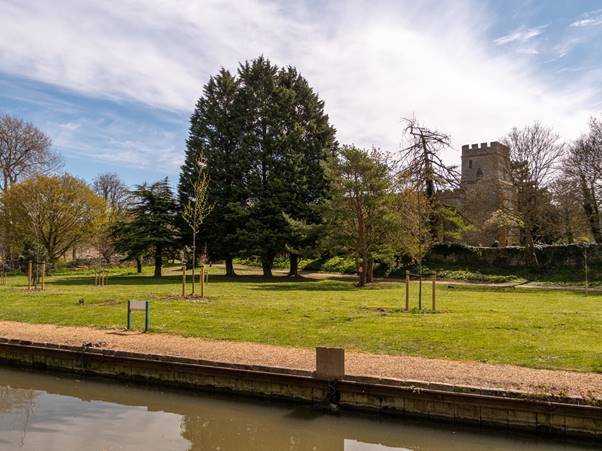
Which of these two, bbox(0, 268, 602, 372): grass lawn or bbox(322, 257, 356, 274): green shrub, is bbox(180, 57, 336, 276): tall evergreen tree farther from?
bbox(0, 268, 602, 372): grass lawn

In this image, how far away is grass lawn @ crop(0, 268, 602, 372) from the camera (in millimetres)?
11258

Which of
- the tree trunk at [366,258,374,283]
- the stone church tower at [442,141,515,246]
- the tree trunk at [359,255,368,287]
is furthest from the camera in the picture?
the stone church tower at [442,141,515,246]

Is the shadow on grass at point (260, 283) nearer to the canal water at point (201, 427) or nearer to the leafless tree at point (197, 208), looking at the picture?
the leafless tree at point (197, 208)

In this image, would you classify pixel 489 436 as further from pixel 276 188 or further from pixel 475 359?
pixel 276 188

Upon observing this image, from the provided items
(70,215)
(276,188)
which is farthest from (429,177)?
(70,215)

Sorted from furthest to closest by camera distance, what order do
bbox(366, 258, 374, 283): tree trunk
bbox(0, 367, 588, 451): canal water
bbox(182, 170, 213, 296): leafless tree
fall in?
1. bbox(366, 258, 374, 283): tree trunk
2. bbox(182, 170, 213, 296): leafless tree
3. bbox(0, 367, 588, 451): canal water

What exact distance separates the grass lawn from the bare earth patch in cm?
60

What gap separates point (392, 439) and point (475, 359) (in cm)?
330

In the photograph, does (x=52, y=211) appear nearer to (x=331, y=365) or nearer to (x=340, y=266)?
(x=340, y=266)

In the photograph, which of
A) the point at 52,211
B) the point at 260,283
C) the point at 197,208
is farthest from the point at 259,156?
the point at 52,211

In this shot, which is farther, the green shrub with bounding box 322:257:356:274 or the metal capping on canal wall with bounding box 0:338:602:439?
the green shrub with bounding box 322:257:356:274

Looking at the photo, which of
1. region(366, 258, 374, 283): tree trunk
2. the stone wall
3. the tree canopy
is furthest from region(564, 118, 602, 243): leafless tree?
the tree canopy

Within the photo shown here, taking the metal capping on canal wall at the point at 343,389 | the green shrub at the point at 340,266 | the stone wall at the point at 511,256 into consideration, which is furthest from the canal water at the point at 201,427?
the green shrub at the point at 340,266

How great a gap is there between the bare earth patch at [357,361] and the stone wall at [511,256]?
29614 mm
